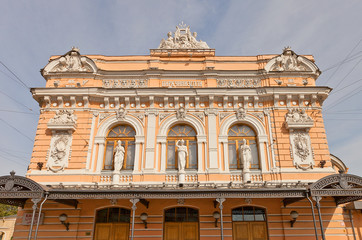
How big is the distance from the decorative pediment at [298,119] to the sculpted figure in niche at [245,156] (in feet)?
7.96

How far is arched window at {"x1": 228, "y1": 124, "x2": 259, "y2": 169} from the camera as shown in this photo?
1334 cm

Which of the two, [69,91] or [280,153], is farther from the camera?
[69,91]

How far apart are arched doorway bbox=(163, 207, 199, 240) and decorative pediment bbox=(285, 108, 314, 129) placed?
643 cm

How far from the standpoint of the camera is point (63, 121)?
13.7 meters

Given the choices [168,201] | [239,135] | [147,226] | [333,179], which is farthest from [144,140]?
[333,179]

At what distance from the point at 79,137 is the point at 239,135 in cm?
828

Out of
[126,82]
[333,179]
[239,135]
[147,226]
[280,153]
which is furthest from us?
[126,82]

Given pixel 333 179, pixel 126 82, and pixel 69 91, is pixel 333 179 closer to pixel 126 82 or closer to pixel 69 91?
pixel 126 82

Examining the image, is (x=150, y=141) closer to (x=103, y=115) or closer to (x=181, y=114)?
(x=181, y=114)

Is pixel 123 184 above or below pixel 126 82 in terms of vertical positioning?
below

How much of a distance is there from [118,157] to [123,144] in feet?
3.47

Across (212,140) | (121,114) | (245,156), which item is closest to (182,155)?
(212,140)

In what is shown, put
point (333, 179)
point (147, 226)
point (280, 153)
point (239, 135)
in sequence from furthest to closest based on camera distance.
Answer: point (239, 135), point (280, 153), point (147, 226), point (333, 179)

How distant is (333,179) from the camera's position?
34.7 feet
